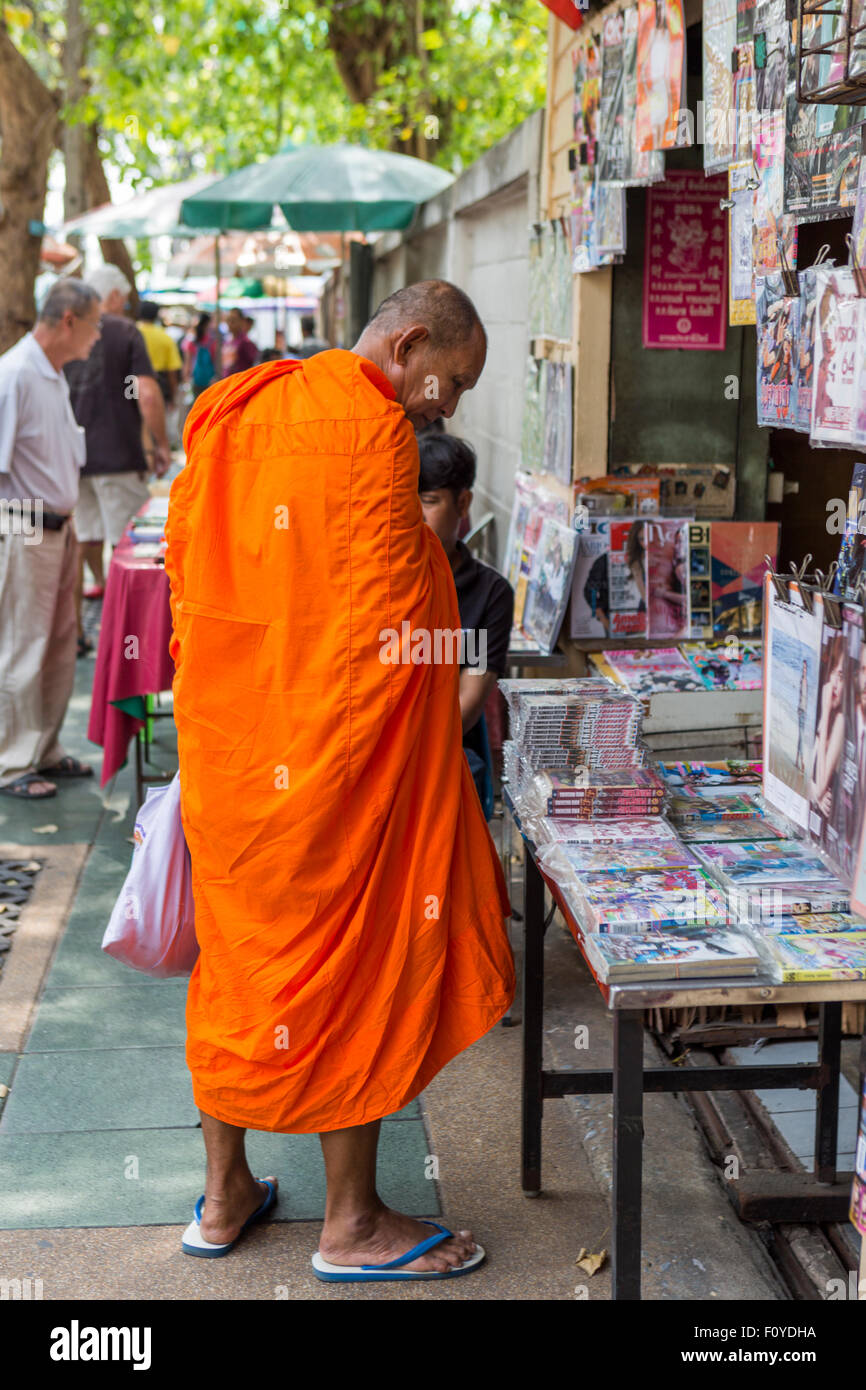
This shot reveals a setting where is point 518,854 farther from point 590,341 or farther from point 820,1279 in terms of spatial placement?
point 820,1279

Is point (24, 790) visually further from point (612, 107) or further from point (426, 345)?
point (426, 345)

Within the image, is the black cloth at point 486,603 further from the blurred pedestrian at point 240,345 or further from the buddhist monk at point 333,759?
the blurred pedestrian at point 240,345

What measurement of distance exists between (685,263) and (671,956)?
3.01 m

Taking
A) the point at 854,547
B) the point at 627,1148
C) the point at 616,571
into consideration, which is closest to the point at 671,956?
the point at 627,1148

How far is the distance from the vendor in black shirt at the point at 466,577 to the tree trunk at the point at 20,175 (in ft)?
21.8

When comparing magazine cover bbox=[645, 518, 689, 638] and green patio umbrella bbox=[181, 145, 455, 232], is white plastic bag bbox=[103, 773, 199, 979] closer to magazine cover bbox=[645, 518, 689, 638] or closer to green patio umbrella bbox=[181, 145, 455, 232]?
magazine cover bbox=[645, 518, 689, 638]

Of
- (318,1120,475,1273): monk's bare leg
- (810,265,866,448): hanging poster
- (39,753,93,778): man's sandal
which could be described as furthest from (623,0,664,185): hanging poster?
(39,753,93,778): man's sandal

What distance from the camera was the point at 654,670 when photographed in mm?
4402

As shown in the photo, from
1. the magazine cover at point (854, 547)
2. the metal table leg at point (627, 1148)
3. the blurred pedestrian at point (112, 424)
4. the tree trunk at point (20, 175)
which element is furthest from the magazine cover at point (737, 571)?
the tree trunk at point (20, 175)

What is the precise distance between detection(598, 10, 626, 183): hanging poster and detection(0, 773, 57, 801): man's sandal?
11.8ft

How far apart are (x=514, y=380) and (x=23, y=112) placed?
16.1ft

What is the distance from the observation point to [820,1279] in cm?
302

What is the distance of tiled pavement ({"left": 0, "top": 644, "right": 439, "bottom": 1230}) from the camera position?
3.30 metres

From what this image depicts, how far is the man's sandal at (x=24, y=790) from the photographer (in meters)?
6.38
